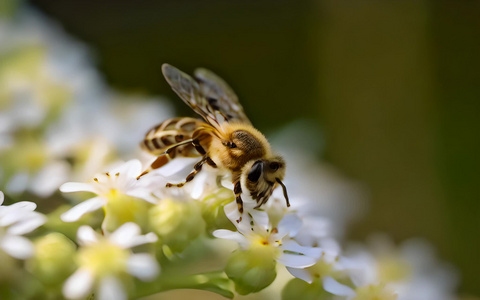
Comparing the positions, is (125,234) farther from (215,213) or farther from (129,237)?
(215,213)

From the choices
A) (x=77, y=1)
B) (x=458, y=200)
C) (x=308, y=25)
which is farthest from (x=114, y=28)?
(x=458, y=200)

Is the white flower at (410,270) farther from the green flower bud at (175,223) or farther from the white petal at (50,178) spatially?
the white petal at (50,178)

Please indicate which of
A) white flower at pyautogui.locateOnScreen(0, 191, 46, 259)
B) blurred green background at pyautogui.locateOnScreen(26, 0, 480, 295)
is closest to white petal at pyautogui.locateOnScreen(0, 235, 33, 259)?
white flower at pyautogui.locateOnScreen(0, 191, 46, 259)

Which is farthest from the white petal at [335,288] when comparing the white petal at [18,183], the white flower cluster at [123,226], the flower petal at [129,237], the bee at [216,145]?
the white petal at [18,183]

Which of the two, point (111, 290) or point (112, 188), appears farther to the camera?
point (112, 188)

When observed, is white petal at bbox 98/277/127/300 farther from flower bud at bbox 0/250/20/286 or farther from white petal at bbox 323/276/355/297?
white petal at bbox 323/276/355/297

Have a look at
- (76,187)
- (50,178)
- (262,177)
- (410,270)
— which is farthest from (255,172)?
(410,270)
